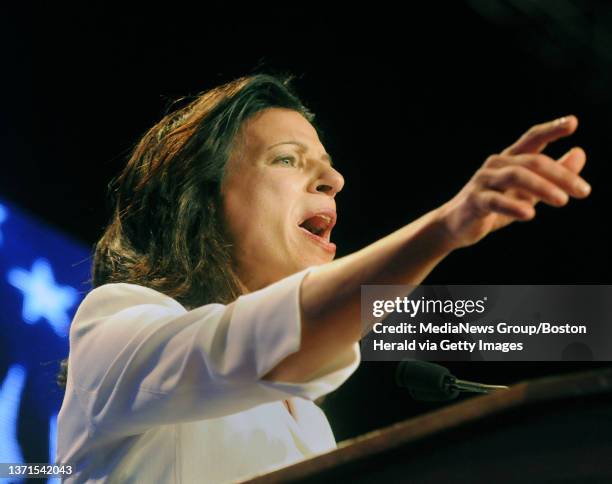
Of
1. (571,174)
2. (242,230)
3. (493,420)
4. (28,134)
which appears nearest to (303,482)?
(493,420)

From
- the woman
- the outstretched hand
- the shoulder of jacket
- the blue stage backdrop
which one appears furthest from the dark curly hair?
the outstretched hand

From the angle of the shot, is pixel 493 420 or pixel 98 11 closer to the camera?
pixel 493 420

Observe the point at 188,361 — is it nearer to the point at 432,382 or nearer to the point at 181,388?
the point at 181,388

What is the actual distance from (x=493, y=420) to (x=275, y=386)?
345 millimetres

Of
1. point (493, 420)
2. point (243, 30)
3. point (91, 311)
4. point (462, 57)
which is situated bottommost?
point (493, 420)

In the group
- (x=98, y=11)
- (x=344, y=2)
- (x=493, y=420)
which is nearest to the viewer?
(x=493, y=420)

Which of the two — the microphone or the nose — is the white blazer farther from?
the nose

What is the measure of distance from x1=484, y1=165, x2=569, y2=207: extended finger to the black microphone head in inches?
30.2

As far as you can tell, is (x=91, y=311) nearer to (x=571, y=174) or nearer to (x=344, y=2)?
(x=571, y=174)

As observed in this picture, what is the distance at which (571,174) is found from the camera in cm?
80

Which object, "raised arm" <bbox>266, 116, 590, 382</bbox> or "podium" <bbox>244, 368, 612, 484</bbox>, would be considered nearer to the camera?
"podium" <bbox>244, 368, 612, 484</bbox>

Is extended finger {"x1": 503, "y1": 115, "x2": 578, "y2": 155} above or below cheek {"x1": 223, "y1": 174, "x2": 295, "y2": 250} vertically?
below

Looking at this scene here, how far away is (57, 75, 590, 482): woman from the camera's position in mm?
866

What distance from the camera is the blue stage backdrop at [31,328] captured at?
2287mm
